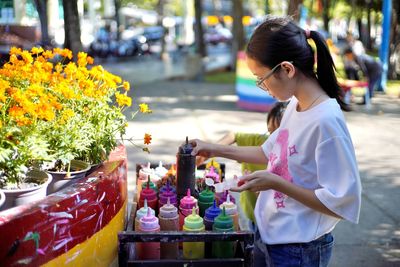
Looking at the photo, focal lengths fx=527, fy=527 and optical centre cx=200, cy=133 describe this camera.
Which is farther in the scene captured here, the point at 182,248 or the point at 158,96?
the point at 158,96

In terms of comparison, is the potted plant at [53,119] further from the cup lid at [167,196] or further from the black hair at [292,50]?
the black hair at [292,50]

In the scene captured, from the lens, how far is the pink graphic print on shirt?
6.54 feet

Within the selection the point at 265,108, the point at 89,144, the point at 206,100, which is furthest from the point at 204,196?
the point at 206,100

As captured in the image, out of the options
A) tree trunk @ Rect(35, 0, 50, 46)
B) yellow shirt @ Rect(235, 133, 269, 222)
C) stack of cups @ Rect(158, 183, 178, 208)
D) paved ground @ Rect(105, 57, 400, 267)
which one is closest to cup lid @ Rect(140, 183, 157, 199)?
stack of cups @ Rect(158, 183, 178, 208)

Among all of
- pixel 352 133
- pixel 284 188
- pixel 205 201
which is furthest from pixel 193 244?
pixel 352 133

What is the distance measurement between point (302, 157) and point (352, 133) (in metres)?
6.49

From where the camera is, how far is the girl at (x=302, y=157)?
1.81 metres

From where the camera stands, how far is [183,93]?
12.8m

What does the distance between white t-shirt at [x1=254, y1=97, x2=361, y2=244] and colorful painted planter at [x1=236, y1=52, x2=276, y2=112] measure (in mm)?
7690

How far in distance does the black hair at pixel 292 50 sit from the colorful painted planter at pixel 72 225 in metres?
0.86

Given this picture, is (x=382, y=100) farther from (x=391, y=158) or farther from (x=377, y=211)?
(x=377, y=211)

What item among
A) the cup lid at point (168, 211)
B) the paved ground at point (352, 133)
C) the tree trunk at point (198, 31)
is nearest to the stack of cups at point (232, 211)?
the cup lid at point (168, 211)

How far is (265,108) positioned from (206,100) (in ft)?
6.62

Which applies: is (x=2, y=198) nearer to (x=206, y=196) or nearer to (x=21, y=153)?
(x=21, y=153)
